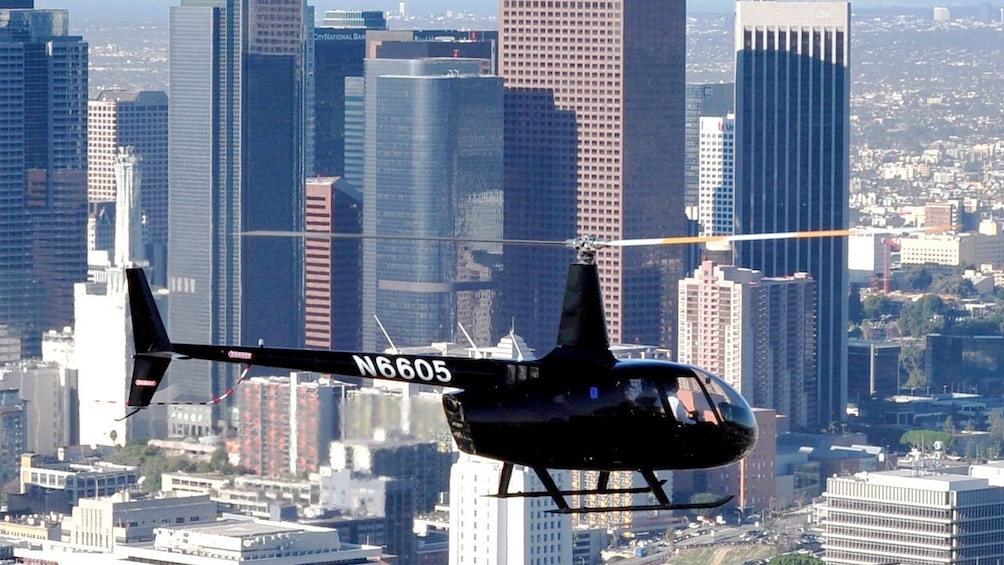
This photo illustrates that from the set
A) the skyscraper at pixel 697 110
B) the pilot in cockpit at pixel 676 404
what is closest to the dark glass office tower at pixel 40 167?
the skyscraper at pixel 697 110

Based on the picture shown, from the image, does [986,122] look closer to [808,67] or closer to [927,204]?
[927,204]

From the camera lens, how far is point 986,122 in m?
159

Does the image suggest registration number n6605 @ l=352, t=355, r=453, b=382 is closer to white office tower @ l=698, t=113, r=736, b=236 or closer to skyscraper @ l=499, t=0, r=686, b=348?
skyscraper @ l=499, t=0, r=686, b=348

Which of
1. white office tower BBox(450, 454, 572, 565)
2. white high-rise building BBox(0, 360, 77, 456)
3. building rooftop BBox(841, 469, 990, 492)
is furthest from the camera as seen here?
white high-rise building BBox(0, 360, 77, 456)

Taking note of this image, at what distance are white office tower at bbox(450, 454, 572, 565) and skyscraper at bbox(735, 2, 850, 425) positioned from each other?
6576cm

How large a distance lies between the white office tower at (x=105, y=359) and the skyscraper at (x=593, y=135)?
46.6 feet

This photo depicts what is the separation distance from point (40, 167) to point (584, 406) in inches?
3950

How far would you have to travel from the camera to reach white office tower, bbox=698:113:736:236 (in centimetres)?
13525

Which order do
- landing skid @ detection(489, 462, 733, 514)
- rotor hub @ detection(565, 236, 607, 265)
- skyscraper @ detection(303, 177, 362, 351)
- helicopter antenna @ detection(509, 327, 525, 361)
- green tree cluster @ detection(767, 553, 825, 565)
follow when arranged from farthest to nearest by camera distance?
skyscraper @ detection(303, 177, 362, 351), helicopter antenna @ detection(509, 327, 525, 361), green tree cluster @ detection(767, 553, 825, 565), rotor hub @ detection(565, 236, 607, 265), landing skid @ detection(489, 462, 733, 514)

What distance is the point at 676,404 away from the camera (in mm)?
24547

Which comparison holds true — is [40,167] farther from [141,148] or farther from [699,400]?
[699,400]

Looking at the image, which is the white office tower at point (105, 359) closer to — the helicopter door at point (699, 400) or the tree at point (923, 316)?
the tree at point (923, 316)

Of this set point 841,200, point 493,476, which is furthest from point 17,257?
point 493,476

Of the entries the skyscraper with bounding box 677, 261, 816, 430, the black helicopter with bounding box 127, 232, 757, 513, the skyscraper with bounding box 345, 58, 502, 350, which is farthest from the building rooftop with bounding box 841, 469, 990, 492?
the black helicopter with bounding box 127, 232, 757, 513
